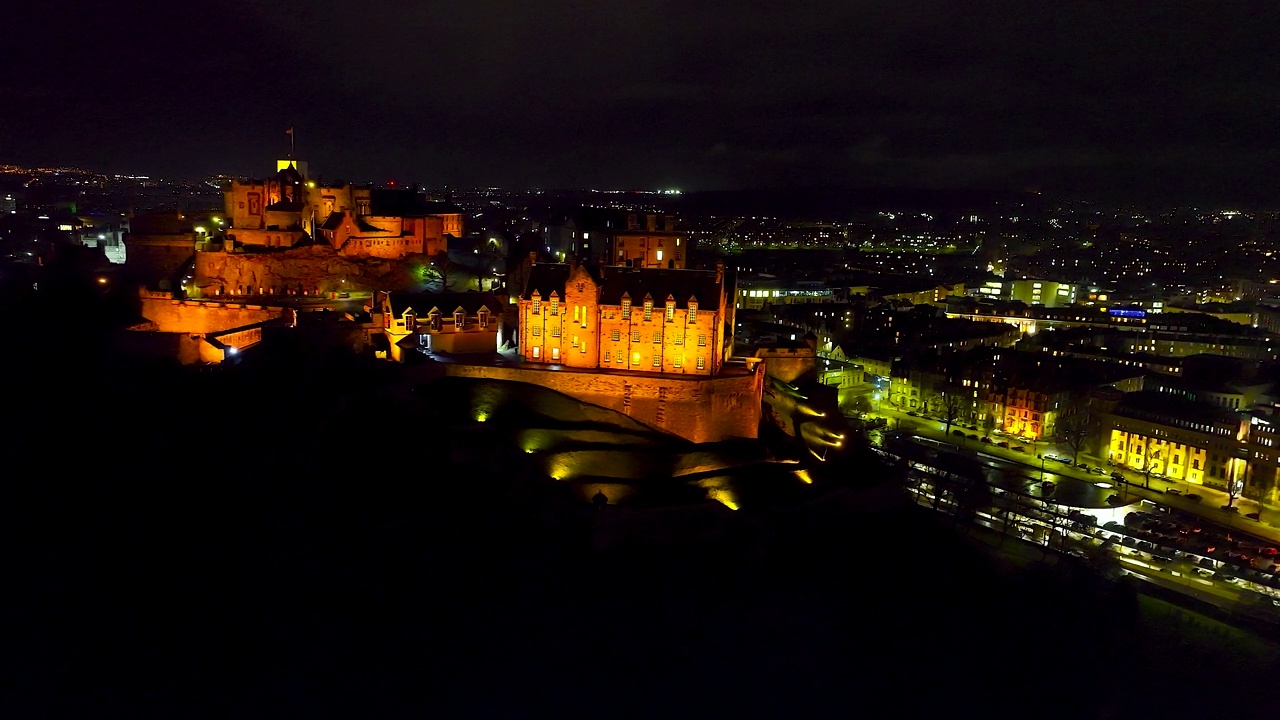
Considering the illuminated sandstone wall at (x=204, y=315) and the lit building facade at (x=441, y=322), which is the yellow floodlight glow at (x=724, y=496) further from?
the illuminated sandstone wall at (x=204, y=315)

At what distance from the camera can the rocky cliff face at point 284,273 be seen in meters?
50.0

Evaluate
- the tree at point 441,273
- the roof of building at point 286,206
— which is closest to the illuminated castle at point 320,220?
the roof of building at point 286,206

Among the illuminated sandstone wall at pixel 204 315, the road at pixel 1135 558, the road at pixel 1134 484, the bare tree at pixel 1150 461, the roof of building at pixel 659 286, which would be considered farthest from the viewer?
the bare tree at pixel 1150 461

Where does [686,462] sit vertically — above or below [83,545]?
above

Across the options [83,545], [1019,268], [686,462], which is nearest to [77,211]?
[83,545]

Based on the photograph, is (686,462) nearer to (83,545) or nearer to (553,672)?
(553,672)

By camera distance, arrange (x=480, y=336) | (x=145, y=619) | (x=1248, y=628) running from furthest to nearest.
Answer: (x=480, y=336)
(x=1248, y=628)
(x=145, y=619)

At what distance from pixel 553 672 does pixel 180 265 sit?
36.8 m

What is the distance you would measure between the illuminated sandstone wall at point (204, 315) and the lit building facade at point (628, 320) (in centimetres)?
1351

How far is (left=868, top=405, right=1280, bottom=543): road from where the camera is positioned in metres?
50.2

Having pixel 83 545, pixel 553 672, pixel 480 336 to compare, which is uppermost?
pixel 480 336

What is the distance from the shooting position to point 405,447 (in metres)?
33.6

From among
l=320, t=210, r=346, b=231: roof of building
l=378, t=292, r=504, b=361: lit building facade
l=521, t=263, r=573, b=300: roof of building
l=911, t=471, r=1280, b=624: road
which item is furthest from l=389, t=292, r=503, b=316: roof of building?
l=911, t=471, r=1280, b=624: road

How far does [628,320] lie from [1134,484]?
36.2 meters
